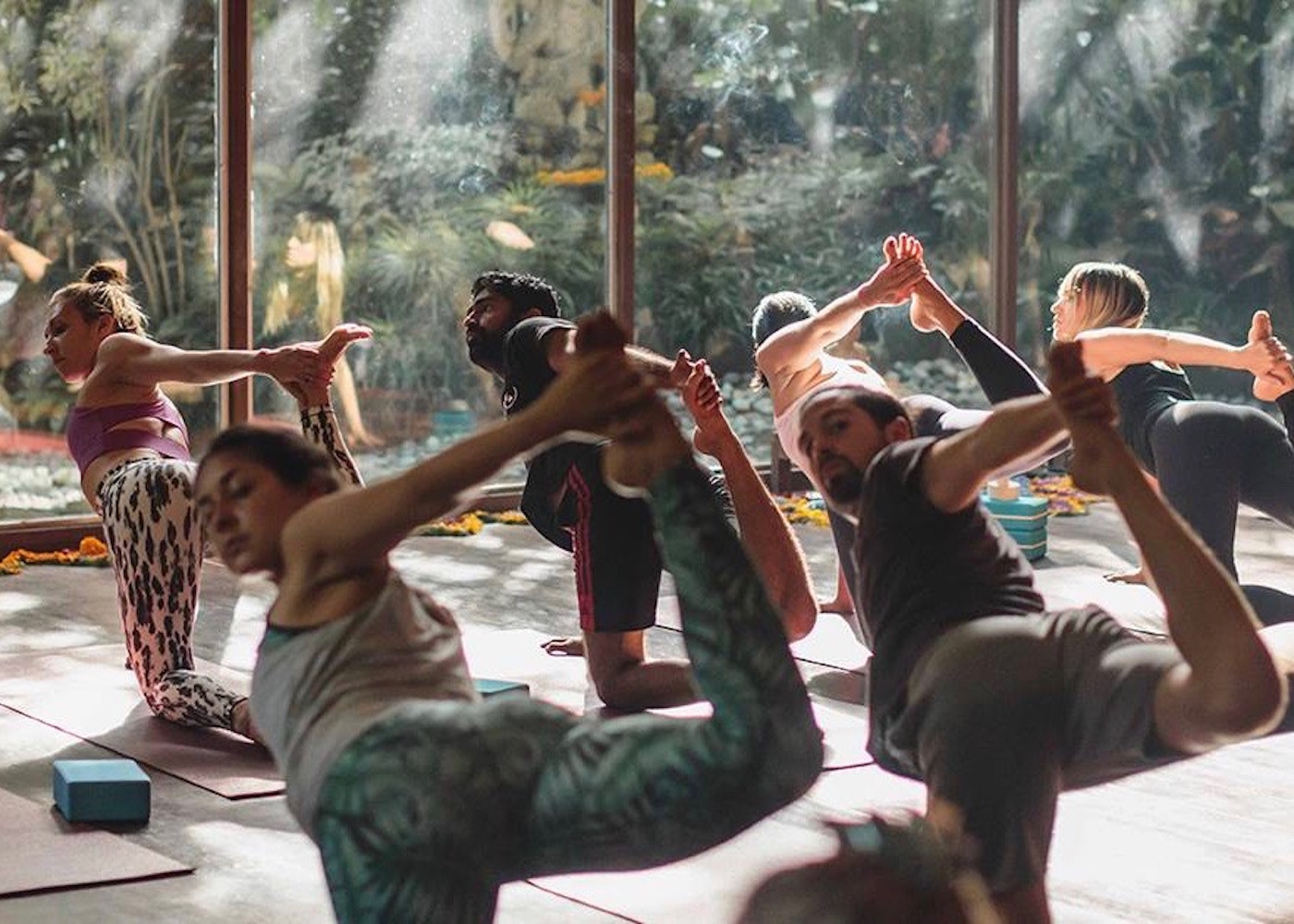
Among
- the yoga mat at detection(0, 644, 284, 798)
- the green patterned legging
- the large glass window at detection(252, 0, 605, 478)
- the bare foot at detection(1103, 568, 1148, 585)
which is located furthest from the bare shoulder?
the large glass window at detection(252, 0, 605, 478)

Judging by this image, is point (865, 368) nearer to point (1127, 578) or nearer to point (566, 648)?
point (566, 648)

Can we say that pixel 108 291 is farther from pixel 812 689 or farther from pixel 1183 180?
pixel 1183 180

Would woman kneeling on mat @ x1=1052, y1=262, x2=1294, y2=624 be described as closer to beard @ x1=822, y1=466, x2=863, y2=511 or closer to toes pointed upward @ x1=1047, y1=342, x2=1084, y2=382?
beard @ x1=822, y1=466, x2=863, y2=511

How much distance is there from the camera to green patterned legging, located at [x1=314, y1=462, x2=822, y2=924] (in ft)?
7.55

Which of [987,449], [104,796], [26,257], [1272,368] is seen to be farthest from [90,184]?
[987,449]

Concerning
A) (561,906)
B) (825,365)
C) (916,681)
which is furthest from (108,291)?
(916,681)

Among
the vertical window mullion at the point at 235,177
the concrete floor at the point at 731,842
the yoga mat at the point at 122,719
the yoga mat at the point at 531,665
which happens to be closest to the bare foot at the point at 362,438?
the vertical window mullion at the point at 235,177

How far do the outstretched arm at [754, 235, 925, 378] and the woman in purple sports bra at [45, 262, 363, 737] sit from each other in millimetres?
1358

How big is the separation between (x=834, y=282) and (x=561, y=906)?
6940 mm

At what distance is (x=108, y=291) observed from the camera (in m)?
5.40

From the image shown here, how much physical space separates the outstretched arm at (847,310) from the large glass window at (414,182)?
3777mm

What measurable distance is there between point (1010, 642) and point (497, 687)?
2753 millimetres

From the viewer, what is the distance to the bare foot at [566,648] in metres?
6.18

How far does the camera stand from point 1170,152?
11117mm
